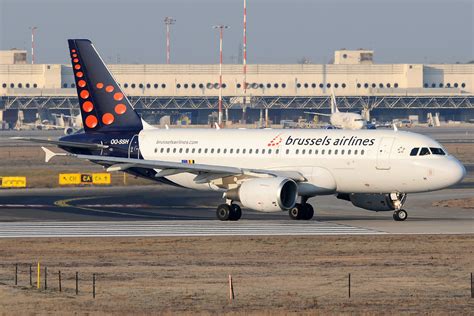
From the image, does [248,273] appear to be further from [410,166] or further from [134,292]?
[410,166]

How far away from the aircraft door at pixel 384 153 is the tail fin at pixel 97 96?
1439 cm

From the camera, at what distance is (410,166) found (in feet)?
176

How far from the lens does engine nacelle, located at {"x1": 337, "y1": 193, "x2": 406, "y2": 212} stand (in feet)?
183

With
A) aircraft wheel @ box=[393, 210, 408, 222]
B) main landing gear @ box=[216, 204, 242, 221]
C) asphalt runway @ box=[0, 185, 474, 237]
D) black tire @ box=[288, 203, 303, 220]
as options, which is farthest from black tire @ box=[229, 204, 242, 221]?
aircraft wheel @ box=[393, 210, 408, 222]

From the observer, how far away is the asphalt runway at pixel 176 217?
168ft

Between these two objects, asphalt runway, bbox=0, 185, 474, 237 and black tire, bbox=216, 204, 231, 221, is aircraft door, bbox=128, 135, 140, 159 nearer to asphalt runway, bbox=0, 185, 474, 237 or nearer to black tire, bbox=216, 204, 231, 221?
Result: asphalt runway, bbox=0, 185, 474, 237

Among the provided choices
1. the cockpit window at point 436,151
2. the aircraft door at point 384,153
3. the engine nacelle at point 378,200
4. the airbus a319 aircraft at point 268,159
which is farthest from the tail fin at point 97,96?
the cockpit window at point 436,151

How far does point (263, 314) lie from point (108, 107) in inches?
1341

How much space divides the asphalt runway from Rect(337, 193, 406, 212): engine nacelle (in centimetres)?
72

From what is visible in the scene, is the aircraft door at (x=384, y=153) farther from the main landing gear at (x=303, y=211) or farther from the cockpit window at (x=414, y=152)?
the main landing gear at (x=303, y=211)

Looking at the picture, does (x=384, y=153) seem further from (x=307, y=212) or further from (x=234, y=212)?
(x=234, y=212)

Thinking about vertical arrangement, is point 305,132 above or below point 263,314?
above

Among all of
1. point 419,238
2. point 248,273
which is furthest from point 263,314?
point 419,238

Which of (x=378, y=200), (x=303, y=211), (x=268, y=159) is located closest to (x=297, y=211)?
(x=303, y=211)
